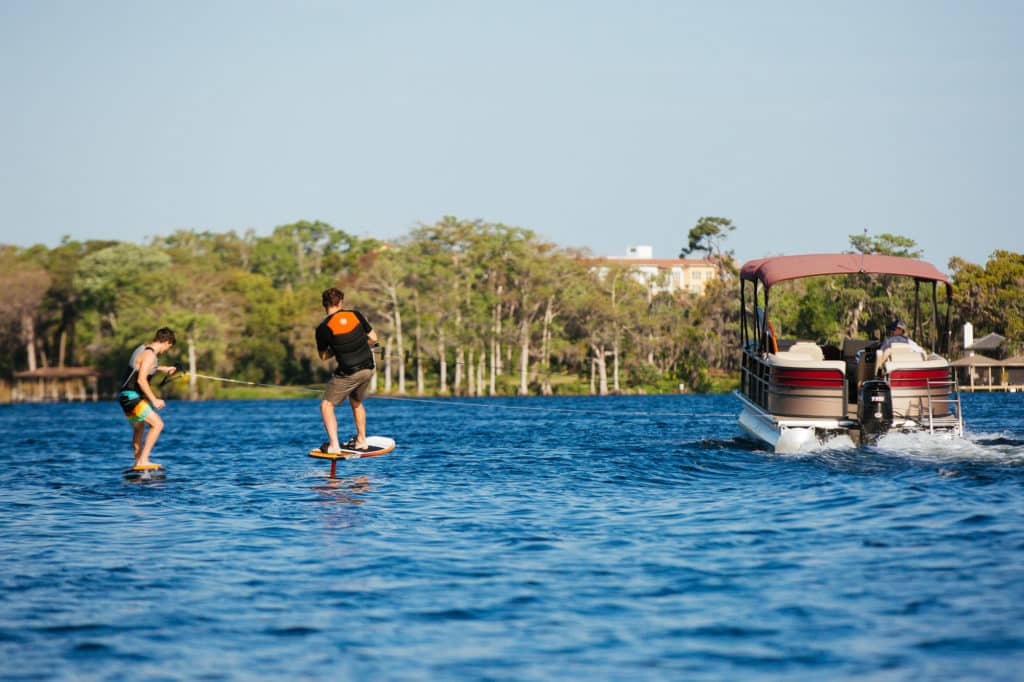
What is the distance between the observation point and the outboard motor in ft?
66.1

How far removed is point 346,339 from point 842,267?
11102 mm

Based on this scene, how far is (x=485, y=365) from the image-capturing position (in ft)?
363

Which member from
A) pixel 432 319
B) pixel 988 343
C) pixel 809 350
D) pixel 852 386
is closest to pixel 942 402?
pixel 852 386

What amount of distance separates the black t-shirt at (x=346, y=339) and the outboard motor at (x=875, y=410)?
28.9 ft

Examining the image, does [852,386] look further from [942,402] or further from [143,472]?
[143,472]

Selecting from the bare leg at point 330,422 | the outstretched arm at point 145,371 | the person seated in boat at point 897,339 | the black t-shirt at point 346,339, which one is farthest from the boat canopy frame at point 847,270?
the outstretched arm at point 145,371

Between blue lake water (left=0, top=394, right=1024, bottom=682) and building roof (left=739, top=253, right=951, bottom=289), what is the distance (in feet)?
12.3

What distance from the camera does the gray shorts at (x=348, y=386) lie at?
1667 centimetres

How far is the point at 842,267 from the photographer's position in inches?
914

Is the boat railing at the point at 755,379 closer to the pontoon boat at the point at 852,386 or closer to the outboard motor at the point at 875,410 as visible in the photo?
the pontoon boat at the point at 852,386

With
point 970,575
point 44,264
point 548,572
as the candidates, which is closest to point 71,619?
point 548,572

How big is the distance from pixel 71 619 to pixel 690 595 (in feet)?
16.3

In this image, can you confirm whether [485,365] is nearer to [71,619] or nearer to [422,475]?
[422,475]

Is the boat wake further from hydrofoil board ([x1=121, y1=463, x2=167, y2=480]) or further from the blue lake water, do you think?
hydrofoil board ([x1=121, y1=463, x2=167, y2=480])
